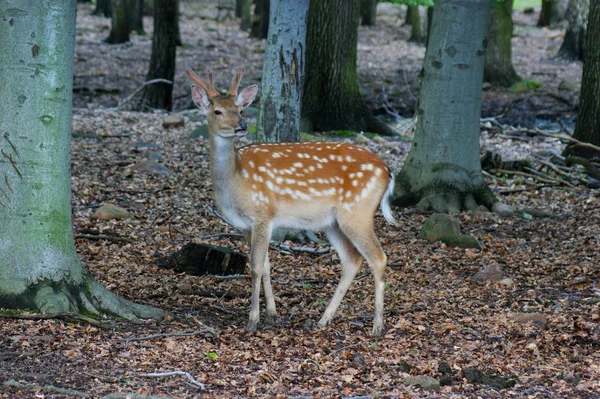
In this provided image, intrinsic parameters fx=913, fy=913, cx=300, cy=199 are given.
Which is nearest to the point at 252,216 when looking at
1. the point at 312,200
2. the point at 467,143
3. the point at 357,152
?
the point at 312,200

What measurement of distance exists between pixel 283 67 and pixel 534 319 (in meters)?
3.40

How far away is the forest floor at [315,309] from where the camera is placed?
5109 mm

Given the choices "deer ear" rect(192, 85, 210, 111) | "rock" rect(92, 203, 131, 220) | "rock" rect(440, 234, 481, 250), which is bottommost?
"rock" rect(92, 203, 131, 220)

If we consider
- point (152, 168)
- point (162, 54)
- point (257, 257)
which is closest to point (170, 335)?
point (257, 257)

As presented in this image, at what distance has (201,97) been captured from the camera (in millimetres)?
6520

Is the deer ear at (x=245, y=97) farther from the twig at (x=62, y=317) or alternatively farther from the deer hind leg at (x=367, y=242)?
the twig at (x=62, y=317)

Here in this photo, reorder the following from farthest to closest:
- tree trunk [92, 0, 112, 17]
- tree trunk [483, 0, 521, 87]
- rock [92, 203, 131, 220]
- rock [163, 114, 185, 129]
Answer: tree trunk [92, 0, 112, 17]
tree trunk [483, 0, 521, 87]
rock [163, 114, 185, 129]
rock [92, 203, 131, 220]

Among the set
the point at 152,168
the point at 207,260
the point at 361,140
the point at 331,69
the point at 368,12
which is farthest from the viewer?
the point at 368,12

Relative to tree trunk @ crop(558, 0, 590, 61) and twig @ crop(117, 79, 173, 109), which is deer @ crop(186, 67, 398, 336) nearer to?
twig @ crop(117, 79, 173, 109)

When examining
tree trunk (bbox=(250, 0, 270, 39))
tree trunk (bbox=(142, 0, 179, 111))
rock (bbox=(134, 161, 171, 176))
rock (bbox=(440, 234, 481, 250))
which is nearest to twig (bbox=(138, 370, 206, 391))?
rock (bbox=(440, 234, 481, 250))

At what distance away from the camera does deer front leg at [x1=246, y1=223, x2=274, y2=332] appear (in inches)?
249

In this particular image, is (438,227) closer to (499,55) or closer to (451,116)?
(451,116)

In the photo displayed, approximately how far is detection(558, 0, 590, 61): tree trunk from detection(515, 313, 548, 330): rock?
21.5m

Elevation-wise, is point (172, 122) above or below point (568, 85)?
below
